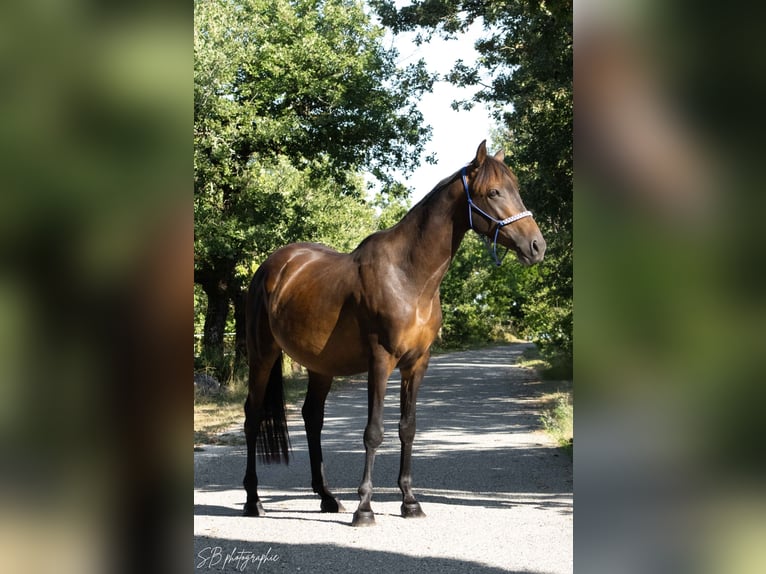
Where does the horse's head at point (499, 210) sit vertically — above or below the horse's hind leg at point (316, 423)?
above

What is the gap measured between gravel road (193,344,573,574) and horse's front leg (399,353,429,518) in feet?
0.38

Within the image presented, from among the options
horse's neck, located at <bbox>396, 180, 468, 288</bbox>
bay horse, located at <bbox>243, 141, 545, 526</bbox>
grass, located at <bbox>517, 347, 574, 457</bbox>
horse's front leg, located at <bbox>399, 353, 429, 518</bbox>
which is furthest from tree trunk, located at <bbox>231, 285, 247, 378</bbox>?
horse's neck, located at <bbox>396, 180, 468, 288</bbox>

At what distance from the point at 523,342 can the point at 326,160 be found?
78.6 ft

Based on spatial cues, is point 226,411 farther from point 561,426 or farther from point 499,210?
point 499,210

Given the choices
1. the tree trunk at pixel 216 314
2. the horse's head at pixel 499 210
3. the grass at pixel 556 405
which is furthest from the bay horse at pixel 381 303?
the tree trunk at pixel 216 314

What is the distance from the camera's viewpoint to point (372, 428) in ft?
18.1

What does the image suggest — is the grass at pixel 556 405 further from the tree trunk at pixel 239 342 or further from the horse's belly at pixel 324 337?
the tree trunk at pixel 239 342

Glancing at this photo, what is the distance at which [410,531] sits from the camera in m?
5.27

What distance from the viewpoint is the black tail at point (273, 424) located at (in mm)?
6301

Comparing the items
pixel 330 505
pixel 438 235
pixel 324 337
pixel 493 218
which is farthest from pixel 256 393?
pixel 493 218

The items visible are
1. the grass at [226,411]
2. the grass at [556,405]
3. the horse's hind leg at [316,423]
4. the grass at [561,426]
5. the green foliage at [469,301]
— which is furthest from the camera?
the green foliage at [469,301]
